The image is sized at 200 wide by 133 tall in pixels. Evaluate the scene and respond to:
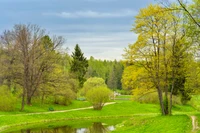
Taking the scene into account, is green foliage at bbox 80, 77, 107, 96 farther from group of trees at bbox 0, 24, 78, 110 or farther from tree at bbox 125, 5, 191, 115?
tree at bbox 125, 5, 191, 115

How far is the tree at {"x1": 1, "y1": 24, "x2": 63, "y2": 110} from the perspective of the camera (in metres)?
48.2

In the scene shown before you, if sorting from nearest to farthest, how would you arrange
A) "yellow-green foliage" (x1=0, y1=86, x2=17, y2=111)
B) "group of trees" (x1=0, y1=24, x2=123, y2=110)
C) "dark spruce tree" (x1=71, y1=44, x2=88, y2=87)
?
"yellow-green foliage" (x1=0, y1=86, x2=17, y2=111), "group of trees" (x1=0, y1=24, x2=123, y2=110), "dark spruce tree" (x1=71, y1=44, x2=88, y2=87)

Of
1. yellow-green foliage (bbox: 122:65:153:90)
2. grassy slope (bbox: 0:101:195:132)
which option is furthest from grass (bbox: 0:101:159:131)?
yellow-green foliage (bbox: 122:65:153:90)

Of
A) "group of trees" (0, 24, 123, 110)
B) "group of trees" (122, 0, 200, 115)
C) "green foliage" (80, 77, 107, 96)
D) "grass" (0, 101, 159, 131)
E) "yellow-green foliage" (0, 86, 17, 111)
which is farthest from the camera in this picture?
"green foliage" (80, 77, 107, 96)

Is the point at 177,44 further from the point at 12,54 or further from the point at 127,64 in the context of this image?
the point at 12,54

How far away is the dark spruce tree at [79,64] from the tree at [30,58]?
2613 cm

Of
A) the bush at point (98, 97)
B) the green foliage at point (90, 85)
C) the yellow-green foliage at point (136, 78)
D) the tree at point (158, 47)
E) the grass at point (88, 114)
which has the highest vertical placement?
the tree at point (158, 47)

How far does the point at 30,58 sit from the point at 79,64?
3256cm

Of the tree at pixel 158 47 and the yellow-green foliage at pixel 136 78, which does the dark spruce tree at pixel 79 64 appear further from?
the tree at pixel 158 47

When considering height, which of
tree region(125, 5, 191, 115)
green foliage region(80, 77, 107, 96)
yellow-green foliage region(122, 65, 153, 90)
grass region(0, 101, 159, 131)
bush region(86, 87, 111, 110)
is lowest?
grass region(0, 101, 159, 131)

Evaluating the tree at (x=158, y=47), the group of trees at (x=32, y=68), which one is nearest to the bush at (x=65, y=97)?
the group of trees at (x=32, y=68)

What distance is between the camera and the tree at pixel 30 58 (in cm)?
4816

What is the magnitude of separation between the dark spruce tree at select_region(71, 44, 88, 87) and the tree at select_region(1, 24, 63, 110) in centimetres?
2613

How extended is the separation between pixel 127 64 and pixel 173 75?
4944 mm
